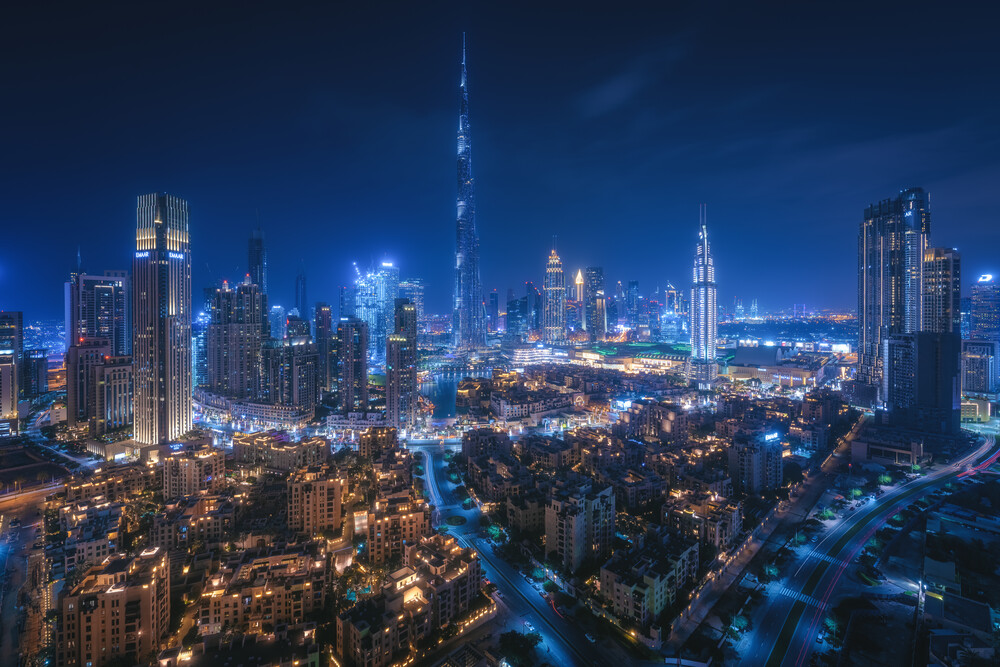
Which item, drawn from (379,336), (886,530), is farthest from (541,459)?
(379,336)

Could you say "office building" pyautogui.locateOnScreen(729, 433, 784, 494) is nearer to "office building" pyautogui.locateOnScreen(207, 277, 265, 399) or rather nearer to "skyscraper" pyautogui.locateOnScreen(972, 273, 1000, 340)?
"office building" pyautogui.locateOnScreen(207, 277, 265, 399)

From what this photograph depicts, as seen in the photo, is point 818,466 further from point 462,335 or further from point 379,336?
point 379,336

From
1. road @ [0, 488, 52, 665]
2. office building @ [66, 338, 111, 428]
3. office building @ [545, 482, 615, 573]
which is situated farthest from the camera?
office building @ [66, 338, 111, 428]

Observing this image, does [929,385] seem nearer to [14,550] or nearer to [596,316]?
[14,550]

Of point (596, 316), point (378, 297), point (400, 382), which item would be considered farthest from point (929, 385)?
point (378, 297)

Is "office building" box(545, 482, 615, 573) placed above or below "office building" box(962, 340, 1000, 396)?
below

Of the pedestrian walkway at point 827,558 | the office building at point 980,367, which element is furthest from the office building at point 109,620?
the office building at point 980,367

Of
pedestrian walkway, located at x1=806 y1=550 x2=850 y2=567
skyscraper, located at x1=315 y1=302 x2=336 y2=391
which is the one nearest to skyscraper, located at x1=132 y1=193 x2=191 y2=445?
skyscraper, located at x1=315 y1=302 x2=336 y2=391
